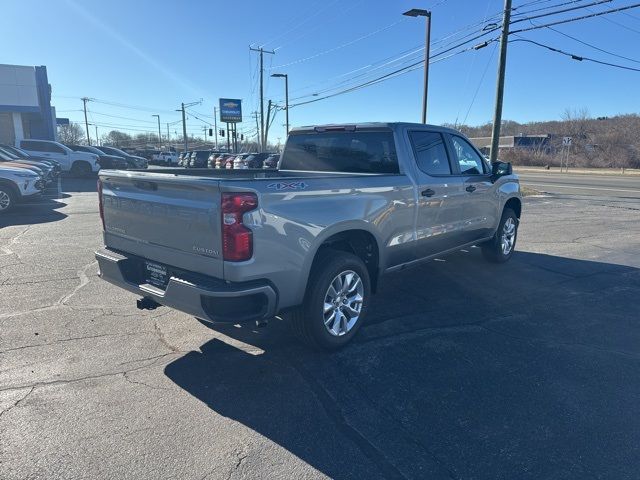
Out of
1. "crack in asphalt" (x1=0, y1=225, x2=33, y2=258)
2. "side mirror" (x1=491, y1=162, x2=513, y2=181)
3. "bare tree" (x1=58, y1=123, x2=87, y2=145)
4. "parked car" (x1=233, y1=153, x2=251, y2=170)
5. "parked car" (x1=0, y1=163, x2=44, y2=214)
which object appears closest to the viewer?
"side mirror" (x1=491, y1=162, x2=513, y2=181)

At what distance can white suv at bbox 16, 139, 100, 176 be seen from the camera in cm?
2273

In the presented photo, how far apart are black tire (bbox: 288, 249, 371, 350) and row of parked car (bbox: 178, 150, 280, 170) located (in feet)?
76.7

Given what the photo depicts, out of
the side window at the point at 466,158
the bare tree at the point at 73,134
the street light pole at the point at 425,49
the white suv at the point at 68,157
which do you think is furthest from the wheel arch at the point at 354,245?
the bare tree at the point at 73,134

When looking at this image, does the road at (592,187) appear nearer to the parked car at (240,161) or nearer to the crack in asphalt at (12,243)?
the parked car at (240,161)

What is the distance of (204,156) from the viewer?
41031 mm

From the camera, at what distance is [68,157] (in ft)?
76.2

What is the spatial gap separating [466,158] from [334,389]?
152 inches

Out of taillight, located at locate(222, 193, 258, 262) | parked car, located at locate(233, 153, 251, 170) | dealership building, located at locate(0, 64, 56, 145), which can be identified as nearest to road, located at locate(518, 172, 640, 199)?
parked car, located at locate(233, 153, 251, 170)

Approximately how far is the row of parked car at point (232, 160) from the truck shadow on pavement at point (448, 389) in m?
23.1

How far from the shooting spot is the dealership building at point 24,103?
3192cm

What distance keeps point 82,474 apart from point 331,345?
206cm

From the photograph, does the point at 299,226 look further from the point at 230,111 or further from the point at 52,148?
the point at 230,111

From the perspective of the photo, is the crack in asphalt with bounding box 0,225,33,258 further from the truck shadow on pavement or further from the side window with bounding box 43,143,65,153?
A: the side window with bounding box 43,143,65,153

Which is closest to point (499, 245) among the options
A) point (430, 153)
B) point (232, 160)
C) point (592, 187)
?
point (430, 153)
